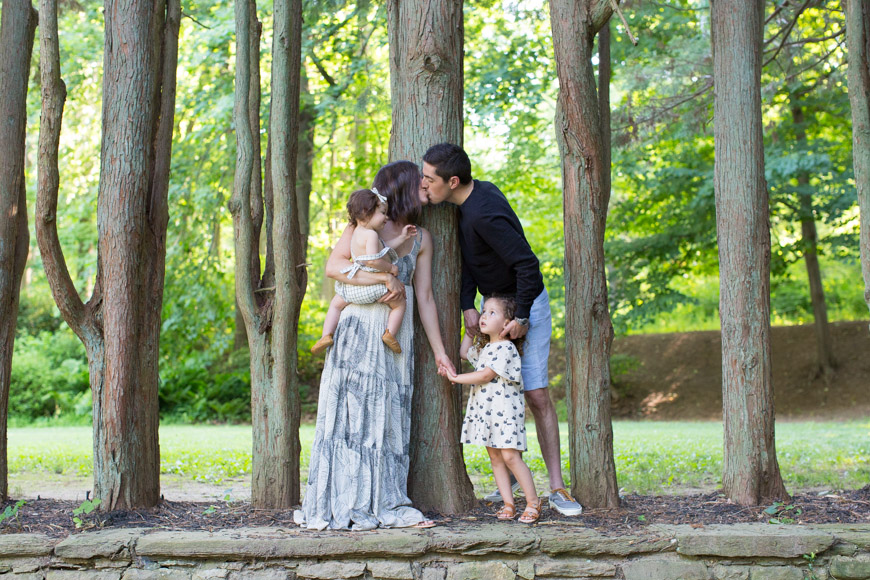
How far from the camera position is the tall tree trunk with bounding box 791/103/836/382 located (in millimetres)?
14375

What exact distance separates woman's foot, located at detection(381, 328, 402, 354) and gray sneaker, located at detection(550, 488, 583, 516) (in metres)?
1.24

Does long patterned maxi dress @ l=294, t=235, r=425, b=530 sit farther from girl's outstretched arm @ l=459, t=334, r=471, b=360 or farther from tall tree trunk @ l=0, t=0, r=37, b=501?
tall tree trunk @ l=0, t=0, r=37, b=501

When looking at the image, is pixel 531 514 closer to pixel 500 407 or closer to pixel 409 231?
pixel 500 407

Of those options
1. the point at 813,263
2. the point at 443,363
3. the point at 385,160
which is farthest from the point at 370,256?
the point at 813,263

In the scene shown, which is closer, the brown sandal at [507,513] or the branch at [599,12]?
the brown sandal at [507,513]

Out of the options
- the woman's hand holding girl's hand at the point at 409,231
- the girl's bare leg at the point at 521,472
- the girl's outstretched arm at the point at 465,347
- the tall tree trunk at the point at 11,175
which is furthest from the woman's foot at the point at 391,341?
the tall tree trunk at the point at 11,175

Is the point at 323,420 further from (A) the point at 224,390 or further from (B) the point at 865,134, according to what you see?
(A) the point at 224,390

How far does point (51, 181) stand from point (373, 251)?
1.99 metres

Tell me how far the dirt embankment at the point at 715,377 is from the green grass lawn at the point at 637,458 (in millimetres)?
4317

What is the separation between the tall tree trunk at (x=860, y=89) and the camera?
495cm

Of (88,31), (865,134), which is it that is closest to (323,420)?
(865,134)

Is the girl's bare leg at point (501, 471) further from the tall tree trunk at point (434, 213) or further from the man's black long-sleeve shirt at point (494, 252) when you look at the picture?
the man's black long-sleeve shirt at point (494, 252)

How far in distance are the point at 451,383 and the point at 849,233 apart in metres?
12.5

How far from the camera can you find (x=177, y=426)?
1456 cm
